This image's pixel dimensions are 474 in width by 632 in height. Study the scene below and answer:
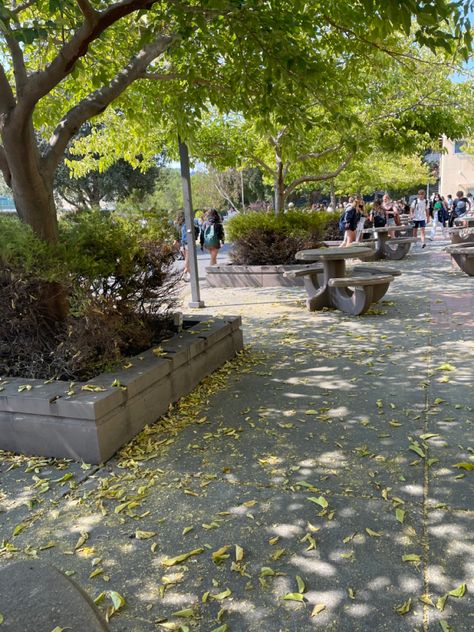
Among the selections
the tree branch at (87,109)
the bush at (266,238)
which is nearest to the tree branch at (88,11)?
the tree branch at (87,109)

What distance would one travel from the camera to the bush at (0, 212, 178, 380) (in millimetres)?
4246

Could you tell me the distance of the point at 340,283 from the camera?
7488 mm

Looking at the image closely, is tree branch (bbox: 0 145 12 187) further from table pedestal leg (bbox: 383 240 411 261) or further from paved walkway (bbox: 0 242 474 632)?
table pedestal leg (bbox: 383 240 411 261)

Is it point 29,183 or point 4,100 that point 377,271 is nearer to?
point 29,183

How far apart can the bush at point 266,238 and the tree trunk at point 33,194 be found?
25.1 ft

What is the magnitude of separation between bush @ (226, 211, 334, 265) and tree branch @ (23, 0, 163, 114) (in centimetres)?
802

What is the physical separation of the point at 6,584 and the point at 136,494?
5.15 ft

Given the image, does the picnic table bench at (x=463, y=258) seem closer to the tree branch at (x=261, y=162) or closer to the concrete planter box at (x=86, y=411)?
the tree branch at (x=261, y=162)

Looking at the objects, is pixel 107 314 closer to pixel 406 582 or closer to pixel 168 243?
pixel 168 243

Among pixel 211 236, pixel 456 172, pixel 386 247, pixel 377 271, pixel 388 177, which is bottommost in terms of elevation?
pixel 377 271

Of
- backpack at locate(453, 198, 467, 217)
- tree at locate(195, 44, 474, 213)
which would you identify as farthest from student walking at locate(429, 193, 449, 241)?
tree at locate(195, 44, 474, 213)

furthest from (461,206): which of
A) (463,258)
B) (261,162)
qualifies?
(463,258)

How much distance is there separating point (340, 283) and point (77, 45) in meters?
4.59

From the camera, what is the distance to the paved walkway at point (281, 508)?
7.44ft
